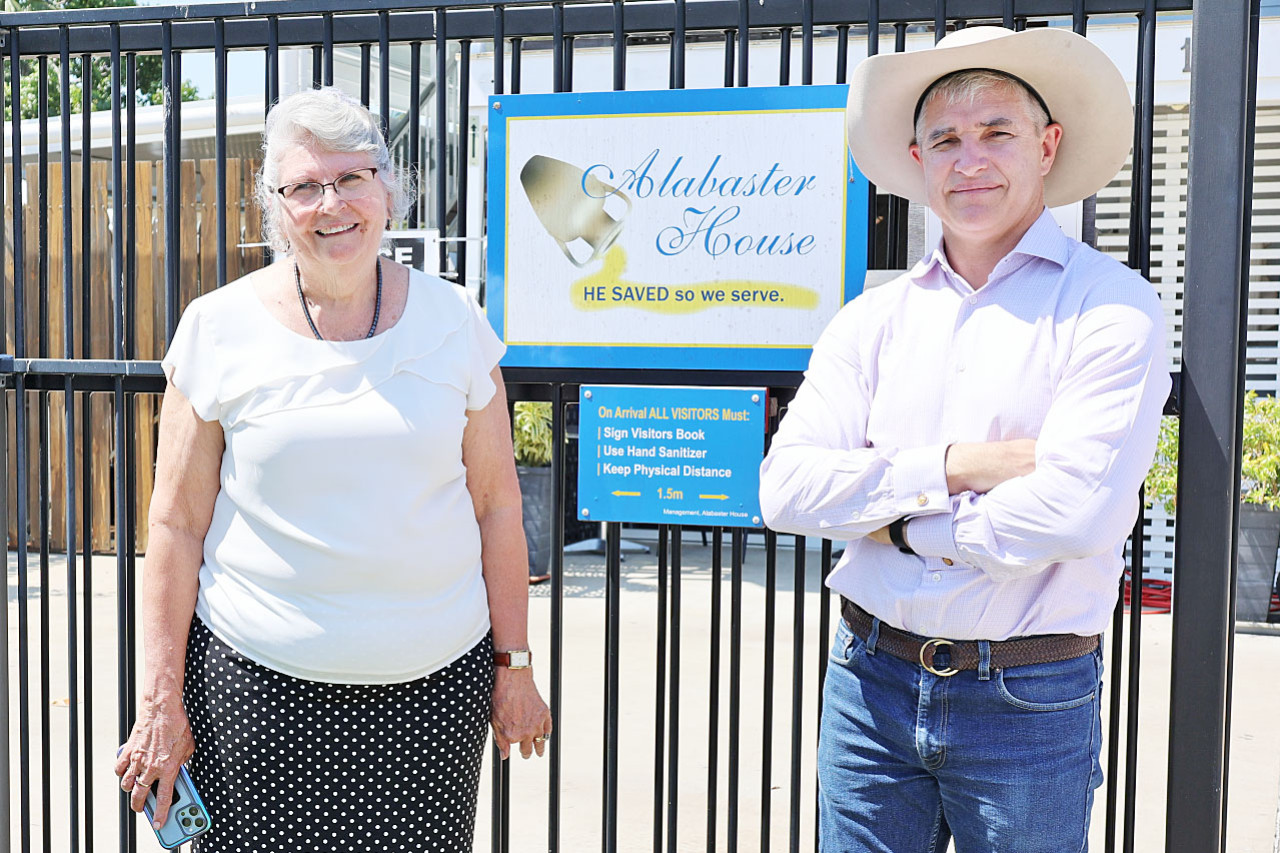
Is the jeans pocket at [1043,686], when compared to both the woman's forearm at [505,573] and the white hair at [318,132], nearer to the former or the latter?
the woman's forearm at [505,573]

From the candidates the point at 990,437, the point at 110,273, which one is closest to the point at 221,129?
the point at 990,437

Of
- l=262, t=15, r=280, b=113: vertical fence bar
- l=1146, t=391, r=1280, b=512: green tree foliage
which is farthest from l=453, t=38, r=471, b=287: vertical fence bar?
l=1146, t=391, r=1280, b=512: green tree foliage

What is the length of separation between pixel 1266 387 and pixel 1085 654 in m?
7.40

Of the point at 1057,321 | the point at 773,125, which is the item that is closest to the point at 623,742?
the point at 773,125

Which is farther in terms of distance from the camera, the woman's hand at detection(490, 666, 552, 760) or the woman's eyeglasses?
the woman's hand at detection(490, 666, 552, 760)

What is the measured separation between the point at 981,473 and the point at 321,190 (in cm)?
131

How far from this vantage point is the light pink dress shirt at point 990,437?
77.1 inches

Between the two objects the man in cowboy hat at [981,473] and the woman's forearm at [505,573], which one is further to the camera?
the woman's forearm at [505,573]

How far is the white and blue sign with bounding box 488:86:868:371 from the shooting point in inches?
109

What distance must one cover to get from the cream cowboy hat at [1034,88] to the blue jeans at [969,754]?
96cm

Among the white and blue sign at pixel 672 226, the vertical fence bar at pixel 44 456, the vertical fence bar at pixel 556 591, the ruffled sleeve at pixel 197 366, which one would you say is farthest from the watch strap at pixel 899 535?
the vertical fence bar at pixel 44 456

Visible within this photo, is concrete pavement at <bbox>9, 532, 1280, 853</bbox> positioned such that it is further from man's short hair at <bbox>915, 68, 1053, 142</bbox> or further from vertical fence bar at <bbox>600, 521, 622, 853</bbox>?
man's short hair at <bbox>915, 68, 1053, 142</bbox>

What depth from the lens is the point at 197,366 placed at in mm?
2285

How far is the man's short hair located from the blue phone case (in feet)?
6.19
